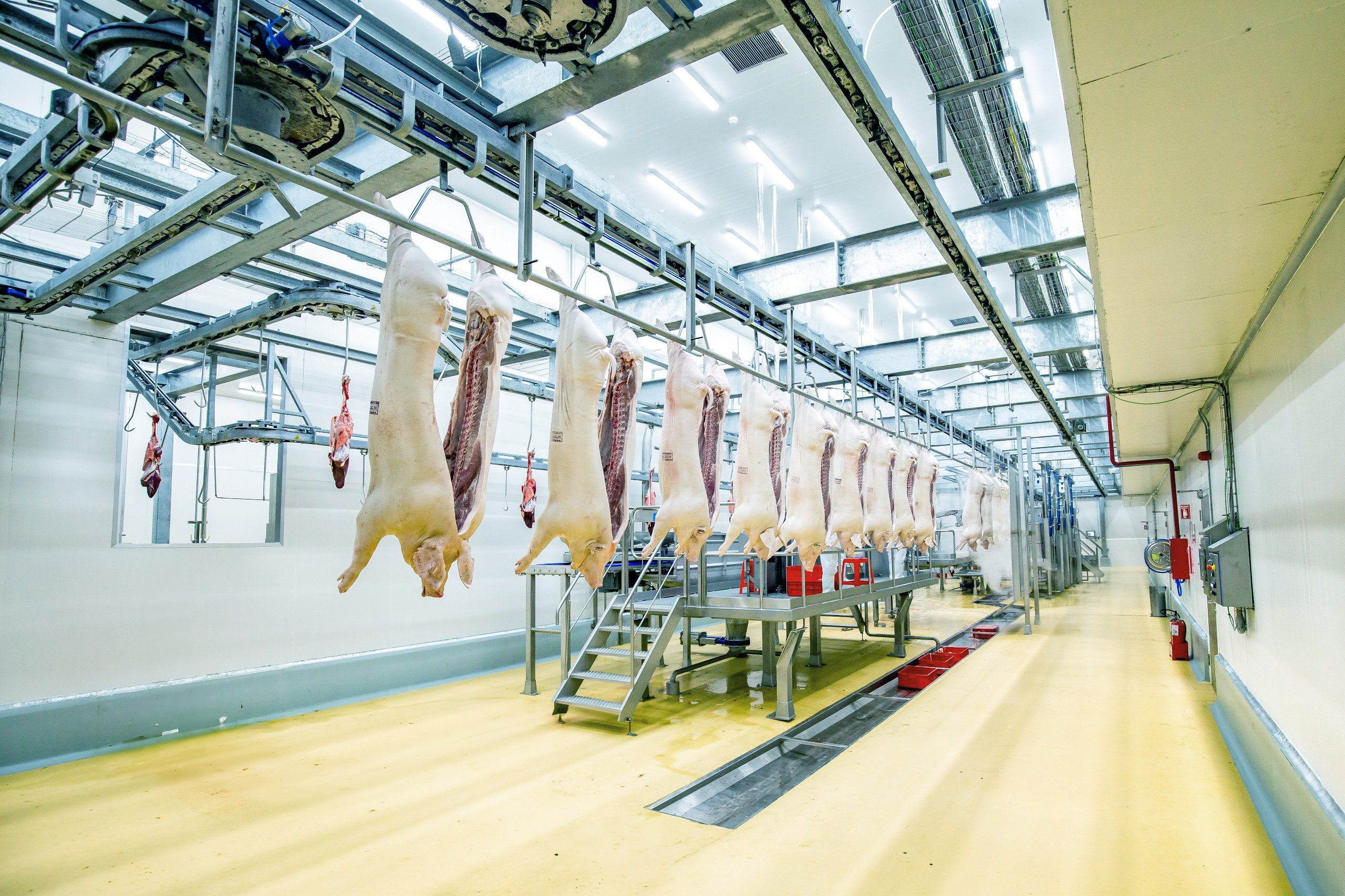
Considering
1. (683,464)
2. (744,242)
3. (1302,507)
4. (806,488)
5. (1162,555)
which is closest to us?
(1302,507)

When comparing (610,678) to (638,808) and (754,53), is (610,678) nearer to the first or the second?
(638,808)

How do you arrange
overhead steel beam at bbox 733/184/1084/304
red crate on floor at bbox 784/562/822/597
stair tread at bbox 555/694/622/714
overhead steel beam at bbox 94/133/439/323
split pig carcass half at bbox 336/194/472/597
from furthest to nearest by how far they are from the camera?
red crate on floor at bbox 784/562/822/597, stair tread at bbox 555/694/622/714, overhead steel beam at bbox 733/184/1084/304, overhead steel beam at bbox 94/133/439/323, split pig carcass half at bbox 336/194/472/597

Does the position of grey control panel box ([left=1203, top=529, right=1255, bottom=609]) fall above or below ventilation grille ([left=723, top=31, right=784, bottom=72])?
below

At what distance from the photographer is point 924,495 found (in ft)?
28.1

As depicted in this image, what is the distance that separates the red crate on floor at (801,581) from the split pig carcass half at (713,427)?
260 cm

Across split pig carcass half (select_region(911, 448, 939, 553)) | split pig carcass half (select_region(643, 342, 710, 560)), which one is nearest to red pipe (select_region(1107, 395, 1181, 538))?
split pig carcass half (select_region(911, 448, 939, 553))

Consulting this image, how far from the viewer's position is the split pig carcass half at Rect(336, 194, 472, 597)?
256cm

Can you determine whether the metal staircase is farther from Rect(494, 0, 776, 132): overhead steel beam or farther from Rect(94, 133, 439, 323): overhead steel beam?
Rect(494, 0, 776, 132): overhead steel beam

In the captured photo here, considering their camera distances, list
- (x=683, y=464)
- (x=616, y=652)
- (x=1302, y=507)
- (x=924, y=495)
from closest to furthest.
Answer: (x=1302, y=507)
(x=683, y=464)
(x=616, y=652)
(x=924, y=495)

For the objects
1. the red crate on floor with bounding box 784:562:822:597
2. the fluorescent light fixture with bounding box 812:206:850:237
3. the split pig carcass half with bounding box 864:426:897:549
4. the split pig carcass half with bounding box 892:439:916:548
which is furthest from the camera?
the fluorescent light fixture with bounding box 812:206:850:237

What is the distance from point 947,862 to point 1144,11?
12.7ft

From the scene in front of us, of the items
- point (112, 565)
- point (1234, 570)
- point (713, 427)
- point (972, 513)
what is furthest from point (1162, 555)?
point (112, 565)

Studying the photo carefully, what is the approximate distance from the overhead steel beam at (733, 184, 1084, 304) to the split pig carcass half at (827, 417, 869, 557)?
1.33 metres

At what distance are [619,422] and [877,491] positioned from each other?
4.11 metres
